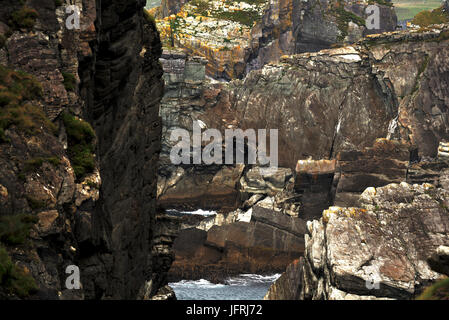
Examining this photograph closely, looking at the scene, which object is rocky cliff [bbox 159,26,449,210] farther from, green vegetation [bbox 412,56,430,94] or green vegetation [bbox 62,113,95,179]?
green vegetation [bbox 62,113,95,179]

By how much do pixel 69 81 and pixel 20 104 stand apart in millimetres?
3611

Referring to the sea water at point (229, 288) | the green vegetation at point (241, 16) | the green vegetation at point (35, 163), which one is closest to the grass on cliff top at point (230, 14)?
the green vegetation at point (241, 16)

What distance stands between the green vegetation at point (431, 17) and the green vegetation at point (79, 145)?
502 ft

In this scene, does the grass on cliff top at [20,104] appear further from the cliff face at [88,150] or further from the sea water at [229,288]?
the sea water at [229,288]

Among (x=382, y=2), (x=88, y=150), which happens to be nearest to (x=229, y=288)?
(x=88, y=150)

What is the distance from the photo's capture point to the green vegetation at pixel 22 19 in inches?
840

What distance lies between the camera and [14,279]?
1485cm

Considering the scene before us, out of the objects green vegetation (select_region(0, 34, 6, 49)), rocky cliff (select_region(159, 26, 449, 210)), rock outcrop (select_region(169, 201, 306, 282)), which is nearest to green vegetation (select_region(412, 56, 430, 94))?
rocky cliff (select_region(159, 26, 449, 210))

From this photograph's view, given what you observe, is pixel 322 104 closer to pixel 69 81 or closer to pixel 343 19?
pixel 343 19

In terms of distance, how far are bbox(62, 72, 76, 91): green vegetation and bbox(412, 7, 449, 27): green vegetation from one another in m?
152
